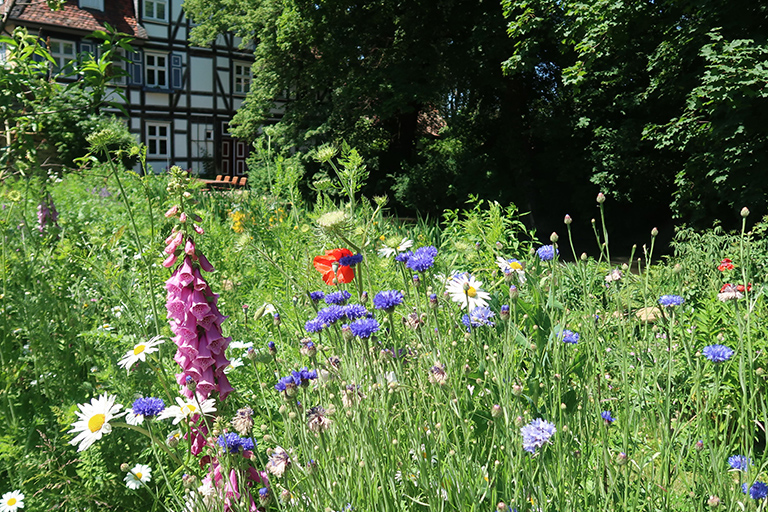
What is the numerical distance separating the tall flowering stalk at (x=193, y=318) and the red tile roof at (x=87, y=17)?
65.4 feet

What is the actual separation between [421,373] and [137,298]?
183 centimetres

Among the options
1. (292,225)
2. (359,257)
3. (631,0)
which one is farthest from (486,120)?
(359,257)

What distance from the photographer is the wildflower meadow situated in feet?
4.38

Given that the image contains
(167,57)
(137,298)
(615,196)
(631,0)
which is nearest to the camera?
(137,298)

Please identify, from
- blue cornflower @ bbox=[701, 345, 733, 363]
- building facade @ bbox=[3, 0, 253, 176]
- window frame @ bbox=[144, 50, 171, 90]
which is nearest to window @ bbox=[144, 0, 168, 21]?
building facade @ bbox=[3, 0, 253, 176]

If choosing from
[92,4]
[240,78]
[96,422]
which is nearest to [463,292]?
[96,422]

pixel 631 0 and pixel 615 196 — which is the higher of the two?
pixel 631 0

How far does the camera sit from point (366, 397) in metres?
1.43

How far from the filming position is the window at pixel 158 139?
23250 millimetres

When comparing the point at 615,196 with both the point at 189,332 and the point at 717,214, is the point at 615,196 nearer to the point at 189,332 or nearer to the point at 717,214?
the point at 717,214

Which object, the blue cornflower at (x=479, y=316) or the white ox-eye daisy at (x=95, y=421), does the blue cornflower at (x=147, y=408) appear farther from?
the blue cornflower at (x=479, y=316)

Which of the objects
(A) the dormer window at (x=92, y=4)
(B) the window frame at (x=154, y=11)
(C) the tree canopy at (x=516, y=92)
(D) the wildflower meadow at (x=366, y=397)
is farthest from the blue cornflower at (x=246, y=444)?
(B) the window frame at (x=154, y=11)

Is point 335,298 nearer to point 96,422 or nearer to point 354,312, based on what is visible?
point 354,312

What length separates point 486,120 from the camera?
51.7ft
